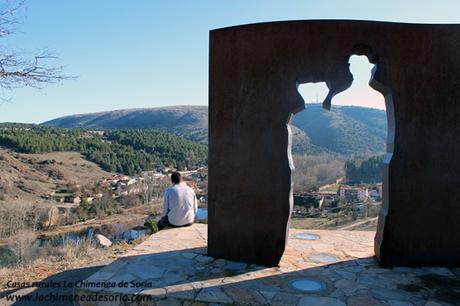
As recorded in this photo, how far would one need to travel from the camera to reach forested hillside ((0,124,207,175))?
4369 cm

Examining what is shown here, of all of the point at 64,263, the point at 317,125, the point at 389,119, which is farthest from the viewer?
the point at 317,125

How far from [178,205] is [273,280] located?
2620mm

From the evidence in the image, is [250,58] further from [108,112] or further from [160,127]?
[108,112]

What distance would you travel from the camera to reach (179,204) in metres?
6.41

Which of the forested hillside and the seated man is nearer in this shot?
the seated man

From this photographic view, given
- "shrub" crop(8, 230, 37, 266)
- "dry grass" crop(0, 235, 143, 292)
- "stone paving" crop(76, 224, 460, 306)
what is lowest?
"shrub" crop(8, 230, 37, 266)

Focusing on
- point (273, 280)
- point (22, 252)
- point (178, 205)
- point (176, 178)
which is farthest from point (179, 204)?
point (22, 252)

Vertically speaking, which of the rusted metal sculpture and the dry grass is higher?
the rusted metal sculpture

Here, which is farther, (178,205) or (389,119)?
(178,205)

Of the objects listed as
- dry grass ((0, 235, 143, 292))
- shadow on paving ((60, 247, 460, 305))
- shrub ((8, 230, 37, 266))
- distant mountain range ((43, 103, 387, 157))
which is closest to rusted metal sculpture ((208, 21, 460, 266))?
shadow on paving ((60, 247, 460, 305))

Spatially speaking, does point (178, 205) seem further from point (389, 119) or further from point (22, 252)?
point (22, 252)

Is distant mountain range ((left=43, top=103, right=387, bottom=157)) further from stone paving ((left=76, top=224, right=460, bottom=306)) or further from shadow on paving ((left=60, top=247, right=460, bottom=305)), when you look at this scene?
shadow on paving ((left=60, top=247, right=460, bottom=305))

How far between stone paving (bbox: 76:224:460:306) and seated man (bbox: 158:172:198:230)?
37.8 inches

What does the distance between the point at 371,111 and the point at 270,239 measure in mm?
71020
